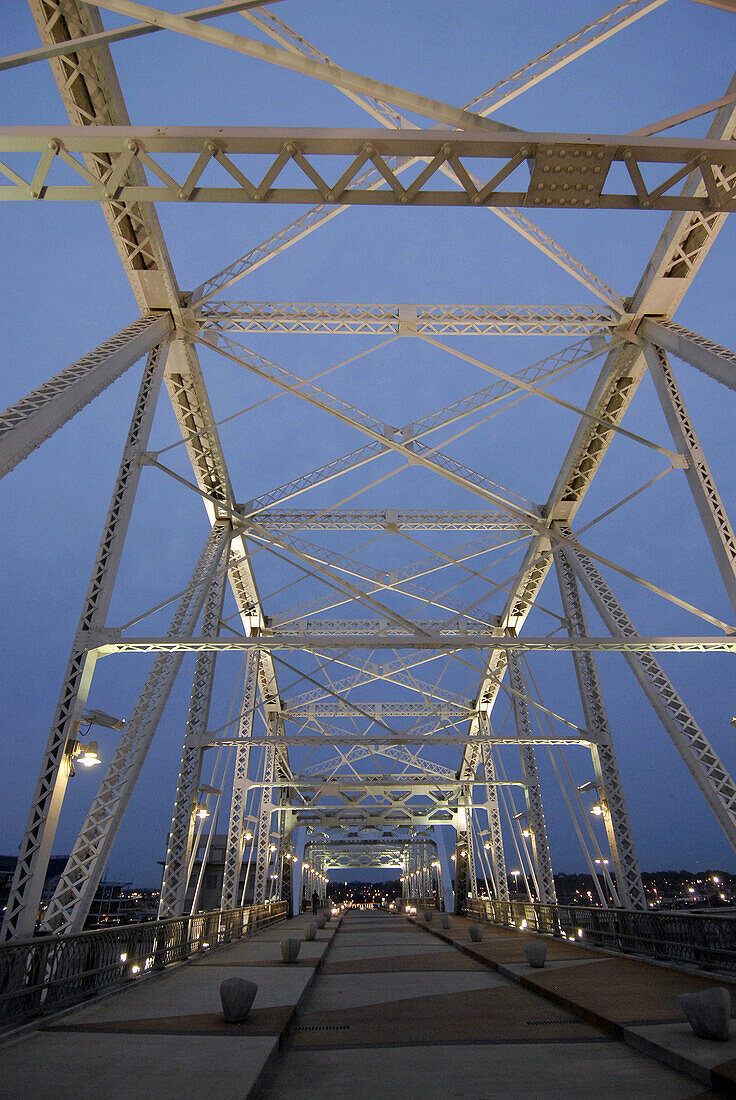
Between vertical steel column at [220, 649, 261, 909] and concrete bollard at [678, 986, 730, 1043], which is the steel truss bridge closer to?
vertical steel column at [220, 649, 261, 909]

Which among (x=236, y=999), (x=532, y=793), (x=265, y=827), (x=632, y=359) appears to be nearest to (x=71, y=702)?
(x=236, y=999)

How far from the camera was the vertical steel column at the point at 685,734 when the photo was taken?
44.8 ft

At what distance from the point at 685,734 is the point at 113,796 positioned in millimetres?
11825

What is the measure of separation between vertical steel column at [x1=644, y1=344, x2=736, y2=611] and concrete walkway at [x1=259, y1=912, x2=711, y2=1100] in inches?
313

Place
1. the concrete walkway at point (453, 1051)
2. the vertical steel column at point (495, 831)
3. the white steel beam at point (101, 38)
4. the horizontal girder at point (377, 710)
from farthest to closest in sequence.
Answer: the horizontal girder at point (377, 710) < the vertical steel column at point (495, 831) < the white steel beam at point (101, 38) < the concrete walkway at point (453, 1051)

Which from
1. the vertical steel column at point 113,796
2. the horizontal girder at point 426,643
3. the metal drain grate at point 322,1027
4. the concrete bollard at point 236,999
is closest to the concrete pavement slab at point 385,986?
the metal drain grate at point 322,1027

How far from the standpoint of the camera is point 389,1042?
24.1ft

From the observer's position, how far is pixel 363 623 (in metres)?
29.3

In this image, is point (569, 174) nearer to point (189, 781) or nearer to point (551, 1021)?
point (551, 1021)

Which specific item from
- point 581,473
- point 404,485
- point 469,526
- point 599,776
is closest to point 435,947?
point 599,776

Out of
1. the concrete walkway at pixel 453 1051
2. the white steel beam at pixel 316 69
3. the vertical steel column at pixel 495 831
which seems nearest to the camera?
the concrete walkway at pixel 453 1051

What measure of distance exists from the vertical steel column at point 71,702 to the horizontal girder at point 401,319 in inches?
83.5

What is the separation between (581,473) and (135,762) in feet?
49.5

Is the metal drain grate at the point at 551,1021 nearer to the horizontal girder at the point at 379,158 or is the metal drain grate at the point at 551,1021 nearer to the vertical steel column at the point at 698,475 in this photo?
the vertical steel column at the point at 698,475
